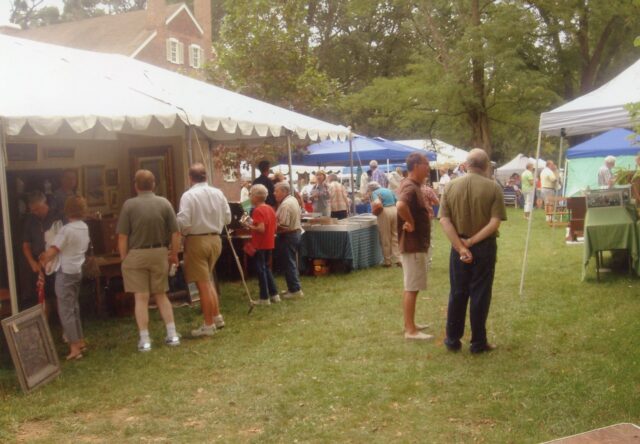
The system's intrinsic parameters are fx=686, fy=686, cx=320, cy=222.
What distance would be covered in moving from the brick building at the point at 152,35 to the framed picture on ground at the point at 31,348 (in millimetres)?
28759

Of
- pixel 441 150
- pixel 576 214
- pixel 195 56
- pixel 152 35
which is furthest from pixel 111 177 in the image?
pixel 195 56

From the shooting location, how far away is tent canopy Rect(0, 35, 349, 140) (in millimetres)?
6336

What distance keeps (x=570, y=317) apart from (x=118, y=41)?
3213 centimetres

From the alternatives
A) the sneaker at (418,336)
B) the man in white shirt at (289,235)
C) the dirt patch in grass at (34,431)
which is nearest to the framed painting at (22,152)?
the man in white shirt at (289,235)

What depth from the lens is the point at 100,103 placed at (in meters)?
6.98

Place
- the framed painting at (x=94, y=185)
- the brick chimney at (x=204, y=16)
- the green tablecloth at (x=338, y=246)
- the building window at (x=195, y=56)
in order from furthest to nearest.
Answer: the brick chimney at (x=204, y=16)
the building window at (x=195, y=56)
the green tablecloth at (x=338, y=246)
the framed painting at (x=94, y=185)

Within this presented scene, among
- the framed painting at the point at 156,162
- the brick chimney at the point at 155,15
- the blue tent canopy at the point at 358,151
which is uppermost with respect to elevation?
the brick chimney at the point at 155,15

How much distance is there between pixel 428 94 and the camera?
74.4 ft

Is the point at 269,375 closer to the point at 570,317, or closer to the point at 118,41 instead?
the point at 570,317

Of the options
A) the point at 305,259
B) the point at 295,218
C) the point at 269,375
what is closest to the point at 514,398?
the point at 269,375

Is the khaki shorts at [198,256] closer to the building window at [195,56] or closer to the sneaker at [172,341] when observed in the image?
the sneaker at [172,341]

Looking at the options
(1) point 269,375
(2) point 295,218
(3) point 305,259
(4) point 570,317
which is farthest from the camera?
(3) point 305,259

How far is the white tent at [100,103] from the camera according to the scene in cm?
616

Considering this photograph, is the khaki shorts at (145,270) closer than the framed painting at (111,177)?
Yes
